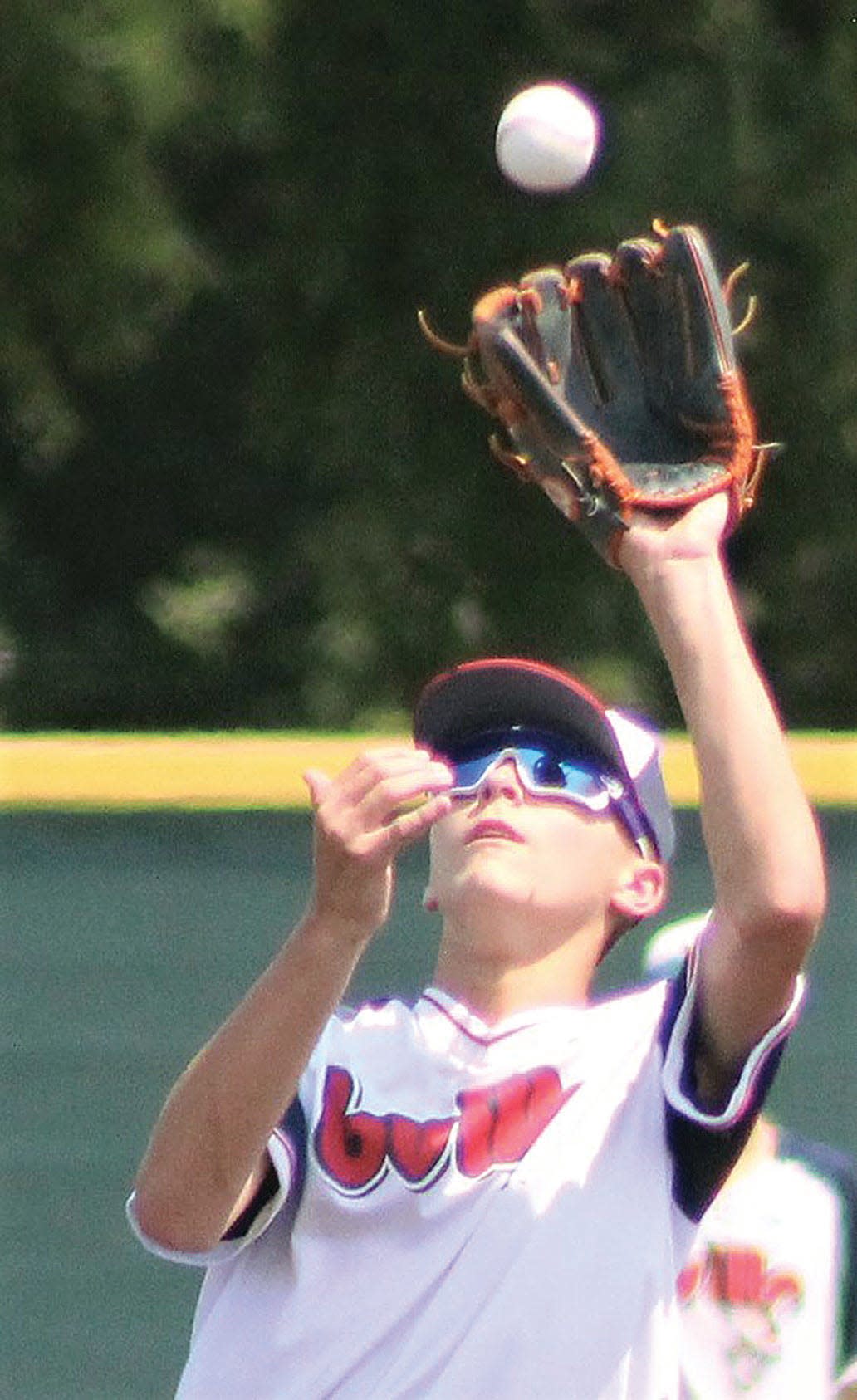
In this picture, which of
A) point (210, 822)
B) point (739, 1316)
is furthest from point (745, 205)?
point (739, 1316)

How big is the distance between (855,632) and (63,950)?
228 inches

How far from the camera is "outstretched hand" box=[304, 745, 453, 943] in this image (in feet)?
5.41

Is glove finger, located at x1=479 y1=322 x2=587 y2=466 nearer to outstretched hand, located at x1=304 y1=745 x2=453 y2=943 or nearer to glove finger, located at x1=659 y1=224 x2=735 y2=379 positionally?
glove finger, located at x1=659 y1=224 x2=735 y2=379

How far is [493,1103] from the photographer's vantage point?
1872 mm

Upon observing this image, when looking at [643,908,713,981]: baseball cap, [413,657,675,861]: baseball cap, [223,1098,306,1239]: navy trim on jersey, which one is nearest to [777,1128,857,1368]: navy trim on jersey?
[643,908,713,981]: baseball cap

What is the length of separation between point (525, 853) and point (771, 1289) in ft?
2.12

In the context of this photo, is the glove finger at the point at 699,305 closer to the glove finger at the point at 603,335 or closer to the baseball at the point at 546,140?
the glove finger at the point at 603,335

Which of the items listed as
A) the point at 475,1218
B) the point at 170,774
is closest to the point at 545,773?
the point at 475,1218

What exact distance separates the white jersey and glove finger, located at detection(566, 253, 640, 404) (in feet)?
1.45

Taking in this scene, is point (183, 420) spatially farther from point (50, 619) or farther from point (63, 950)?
point (63, 950)

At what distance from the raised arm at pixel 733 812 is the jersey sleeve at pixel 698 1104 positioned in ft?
0.04

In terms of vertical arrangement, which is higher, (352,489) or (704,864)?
(704,864)

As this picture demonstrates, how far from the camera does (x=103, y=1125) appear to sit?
2971 mm

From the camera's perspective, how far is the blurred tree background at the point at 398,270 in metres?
7.58
